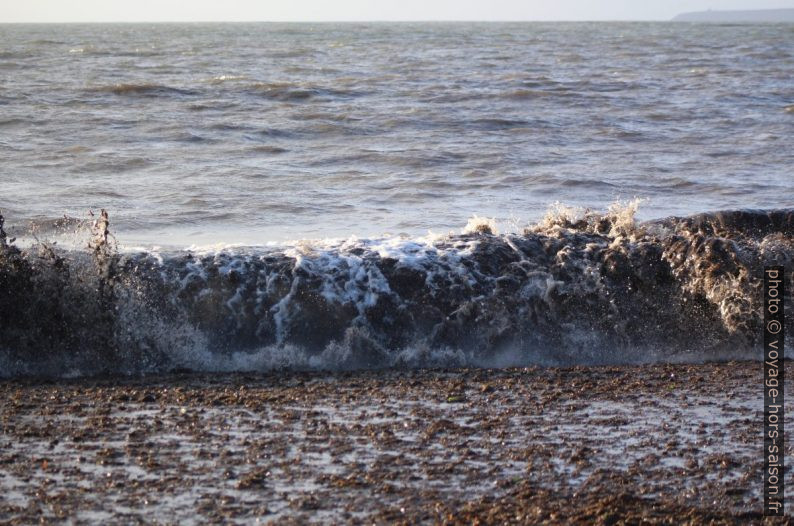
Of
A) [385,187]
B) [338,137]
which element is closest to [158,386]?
[385,187]

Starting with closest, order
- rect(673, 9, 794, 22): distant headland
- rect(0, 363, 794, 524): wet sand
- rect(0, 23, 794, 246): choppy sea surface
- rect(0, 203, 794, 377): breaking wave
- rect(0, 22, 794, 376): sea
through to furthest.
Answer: rect(0, 363, 794, 524): wet sand → rect(0, 203, 794, 377): breaking wave → rect(0, 22, 794, 376): sea → rect(0, 23, 794, 246): choppy sea surface → rect(673, 9, 794, 22): distant headland

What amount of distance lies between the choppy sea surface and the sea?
0.07m

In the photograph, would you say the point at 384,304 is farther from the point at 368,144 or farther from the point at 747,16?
the point at 747,16

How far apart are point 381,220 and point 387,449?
19.0ft

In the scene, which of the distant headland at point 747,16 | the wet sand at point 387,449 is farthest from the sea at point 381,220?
the distant headland at point 747,16

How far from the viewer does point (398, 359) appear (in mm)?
7059

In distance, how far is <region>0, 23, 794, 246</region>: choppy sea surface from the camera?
11117mm

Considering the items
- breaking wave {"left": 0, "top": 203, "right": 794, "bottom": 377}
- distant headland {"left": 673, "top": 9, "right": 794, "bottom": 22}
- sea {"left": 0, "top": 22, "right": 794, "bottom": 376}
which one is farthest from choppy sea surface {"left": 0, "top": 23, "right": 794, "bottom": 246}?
distant headland {"left": 673, "top": 9, "right": 794, "bottom": 22}

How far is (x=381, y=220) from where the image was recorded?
1062cm

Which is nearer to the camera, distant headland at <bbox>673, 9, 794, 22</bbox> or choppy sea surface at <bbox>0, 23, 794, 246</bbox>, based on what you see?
choppy sea surface at <bbox>0, 23, 794, 246</bbox>

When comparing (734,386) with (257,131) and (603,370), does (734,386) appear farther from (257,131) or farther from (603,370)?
(257,131)

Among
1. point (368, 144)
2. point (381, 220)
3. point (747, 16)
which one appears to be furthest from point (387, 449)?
point (747, 16)

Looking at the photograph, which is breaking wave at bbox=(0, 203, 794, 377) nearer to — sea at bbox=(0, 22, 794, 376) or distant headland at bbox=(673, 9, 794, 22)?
sea at bbox=(0, 22, 794, 376)

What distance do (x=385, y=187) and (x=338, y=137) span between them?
3.91 metres
